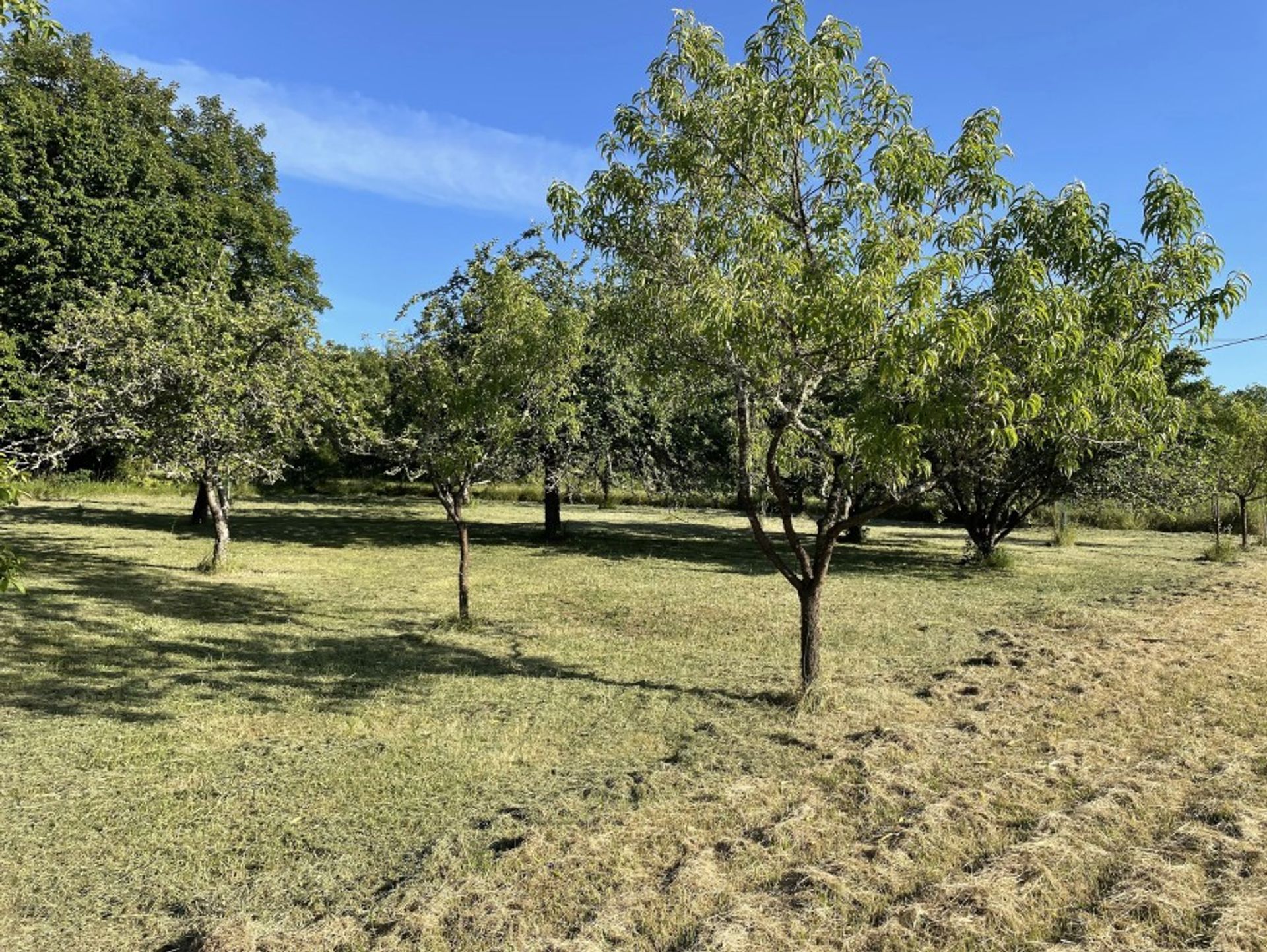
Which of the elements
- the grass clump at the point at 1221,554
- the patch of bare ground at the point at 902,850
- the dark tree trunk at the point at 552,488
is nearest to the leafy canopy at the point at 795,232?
the patch of bare ground at the point at 902,850

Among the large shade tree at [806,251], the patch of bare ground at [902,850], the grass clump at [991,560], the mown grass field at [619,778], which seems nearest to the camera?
the patch of bare ground at [902,850]

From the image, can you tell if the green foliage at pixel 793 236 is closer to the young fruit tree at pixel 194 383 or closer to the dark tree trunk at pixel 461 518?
the dark tree trunk at pixel 461 518

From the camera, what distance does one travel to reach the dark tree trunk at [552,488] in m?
18.2

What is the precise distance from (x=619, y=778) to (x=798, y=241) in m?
4.25

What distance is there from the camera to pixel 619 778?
16.4 ft

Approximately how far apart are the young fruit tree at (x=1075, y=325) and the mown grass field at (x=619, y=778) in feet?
7.63

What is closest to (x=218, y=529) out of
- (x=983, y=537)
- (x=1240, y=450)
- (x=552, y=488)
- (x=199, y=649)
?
(x=199, y=649)

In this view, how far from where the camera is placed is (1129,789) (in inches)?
180

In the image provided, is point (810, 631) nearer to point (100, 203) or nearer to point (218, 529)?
point (218, 529)

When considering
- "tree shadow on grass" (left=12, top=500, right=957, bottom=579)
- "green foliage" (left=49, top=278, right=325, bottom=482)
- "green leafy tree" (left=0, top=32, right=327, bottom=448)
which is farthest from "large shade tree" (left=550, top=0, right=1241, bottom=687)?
"green leafy tree" (left=0, top=32, right=327, bottom=448)

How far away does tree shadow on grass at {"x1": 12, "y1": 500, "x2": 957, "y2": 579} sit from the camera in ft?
59.8

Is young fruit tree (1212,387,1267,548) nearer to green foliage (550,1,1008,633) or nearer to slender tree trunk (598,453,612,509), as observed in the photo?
slender tree trunk (598,453,612,509)

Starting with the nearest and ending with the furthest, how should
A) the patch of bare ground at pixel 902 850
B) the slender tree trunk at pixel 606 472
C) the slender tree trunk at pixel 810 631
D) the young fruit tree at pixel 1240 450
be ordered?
the patch of bare ground at pixel 902 850 → the slender tree trunk at pixel 810 631 → the young fruit tree at pixel 1240 450 → the slender tree trunk at pixel 606 472

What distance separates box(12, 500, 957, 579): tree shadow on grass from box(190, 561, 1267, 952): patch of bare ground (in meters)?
10.4
